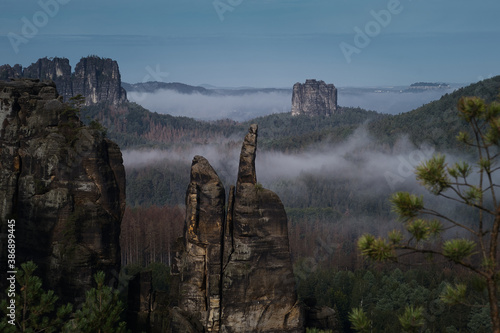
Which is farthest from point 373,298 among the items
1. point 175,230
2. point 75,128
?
point 75,128

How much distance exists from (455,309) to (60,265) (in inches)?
2056

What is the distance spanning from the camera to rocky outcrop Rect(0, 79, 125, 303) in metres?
53.8

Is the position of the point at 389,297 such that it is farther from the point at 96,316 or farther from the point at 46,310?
the point at 46,310

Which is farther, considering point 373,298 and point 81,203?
point 373,298

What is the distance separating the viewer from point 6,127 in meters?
57.2

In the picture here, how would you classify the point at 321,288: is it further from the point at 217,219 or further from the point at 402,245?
the point at 402,245

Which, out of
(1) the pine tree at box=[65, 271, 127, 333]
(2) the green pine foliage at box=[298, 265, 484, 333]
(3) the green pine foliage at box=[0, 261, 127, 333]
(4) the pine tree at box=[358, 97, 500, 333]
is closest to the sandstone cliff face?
(1) the pine tree at box=[65, 271, 127, 333]

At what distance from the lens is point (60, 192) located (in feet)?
179

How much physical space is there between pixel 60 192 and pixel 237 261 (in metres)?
15.2

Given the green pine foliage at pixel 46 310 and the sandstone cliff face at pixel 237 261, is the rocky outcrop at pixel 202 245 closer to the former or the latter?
the sandstone cliff face at pixel 237 261

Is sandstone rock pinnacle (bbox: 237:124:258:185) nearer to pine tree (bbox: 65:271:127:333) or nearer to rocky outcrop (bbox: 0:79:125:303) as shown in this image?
rocky outcrop (bbox: 0:79:125:303)

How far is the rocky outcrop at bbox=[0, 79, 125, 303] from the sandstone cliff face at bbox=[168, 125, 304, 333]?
23.3 ft

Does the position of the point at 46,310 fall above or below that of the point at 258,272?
below

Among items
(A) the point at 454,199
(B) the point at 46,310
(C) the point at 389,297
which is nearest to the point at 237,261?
(B) the point at 46,310
